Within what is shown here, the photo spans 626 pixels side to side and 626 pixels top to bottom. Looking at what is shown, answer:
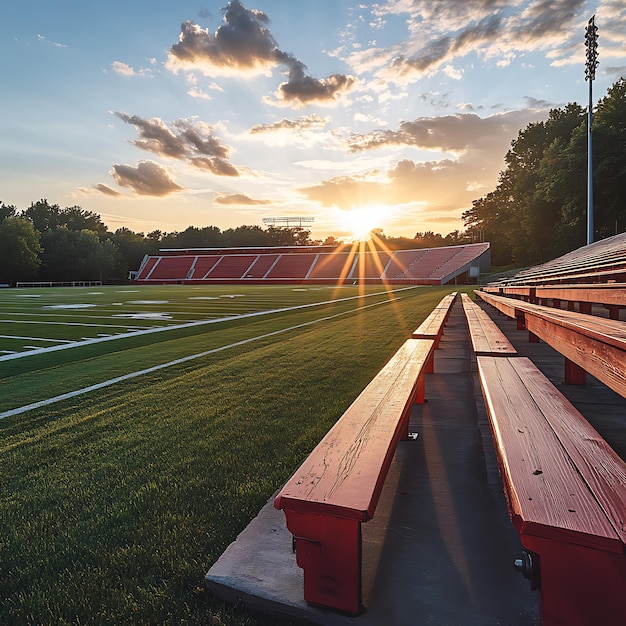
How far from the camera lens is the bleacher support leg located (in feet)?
4.48

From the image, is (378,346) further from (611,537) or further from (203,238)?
(203,238)

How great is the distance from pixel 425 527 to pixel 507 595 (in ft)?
1.60

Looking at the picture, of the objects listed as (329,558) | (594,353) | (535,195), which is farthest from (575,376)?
(535,195)

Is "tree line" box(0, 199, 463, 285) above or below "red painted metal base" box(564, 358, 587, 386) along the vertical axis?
above

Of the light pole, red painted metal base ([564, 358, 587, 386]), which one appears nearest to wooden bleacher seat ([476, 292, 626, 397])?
red painted metal base ([564, 358, 587, 386])

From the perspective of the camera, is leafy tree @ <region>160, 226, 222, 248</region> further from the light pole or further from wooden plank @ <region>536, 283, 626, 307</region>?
wooden plank @ <region>536, 283, 626, 307</region>

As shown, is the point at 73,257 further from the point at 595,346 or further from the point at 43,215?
the point at 595,346

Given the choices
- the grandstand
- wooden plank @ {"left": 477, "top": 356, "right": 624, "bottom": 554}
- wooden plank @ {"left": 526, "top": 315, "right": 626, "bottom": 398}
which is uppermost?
the grandstand

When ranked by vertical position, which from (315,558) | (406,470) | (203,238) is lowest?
(406,470)

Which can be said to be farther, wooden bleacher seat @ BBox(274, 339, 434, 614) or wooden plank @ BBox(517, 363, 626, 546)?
wooden bleacher seat @ BBox(274, 339, 434, 614)

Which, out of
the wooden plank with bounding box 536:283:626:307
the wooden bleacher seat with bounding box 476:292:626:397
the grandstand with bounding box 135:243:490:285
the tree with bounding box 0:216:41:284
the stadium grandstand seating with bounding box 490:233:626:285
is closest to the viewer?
the wooden bleacher seat with bounding box 476:292:626:397

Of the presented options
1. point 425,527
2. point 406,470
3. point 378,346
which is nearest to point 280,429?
point 406,470

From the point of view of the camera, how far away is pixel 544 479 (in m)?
1.31

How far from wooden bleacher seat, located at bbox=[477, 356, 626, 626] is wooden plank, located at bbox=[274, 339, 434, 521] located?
41 cm
